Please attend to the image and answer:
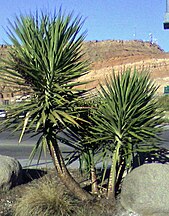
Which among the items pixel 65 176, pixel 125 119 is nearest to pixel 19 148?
pixel 65 176

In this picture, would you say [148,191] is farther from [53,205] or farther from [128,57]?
[128,57]

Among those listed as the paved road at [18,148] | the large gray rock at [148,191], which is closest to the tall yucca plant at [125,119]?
the large gray rock at [148,191]

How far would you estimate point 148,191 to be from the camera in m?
5.96

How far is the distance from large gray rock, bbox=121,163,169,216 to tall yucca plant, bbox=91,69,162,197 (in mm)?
311

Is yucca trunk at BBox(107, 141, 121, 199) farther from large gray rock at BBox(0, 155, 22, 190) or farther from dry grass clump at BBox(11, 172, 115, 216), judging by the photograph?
large gray rock at BBox(0, 155, 22, 190)

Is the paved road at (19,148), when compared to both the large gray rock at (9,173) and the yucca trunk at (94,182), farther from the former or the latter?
the yucca trunk at (94,182)

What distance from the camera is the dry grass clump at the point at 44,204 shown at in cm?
571

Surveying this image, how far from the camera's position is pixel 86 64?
20.9ft

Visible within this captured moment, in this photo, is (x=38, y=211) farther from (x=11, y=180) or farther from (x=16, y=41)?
(x=16, y=41)

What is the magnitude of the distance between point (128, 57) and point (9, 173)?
72507 millimetres

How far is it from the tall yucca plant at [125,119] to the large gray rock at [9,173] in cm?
163

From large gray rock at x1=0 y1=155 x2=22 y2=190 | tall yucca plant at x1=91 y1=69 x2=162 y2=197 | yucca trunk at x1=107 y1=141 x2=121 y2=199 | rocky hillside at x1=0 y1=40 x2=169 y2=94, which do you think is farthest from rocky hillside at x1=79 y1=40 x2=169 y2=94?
yucca trunk at x1=107 y1=141 x2=121 y2=199

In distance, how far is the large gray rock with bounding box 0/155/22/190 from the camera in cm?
699

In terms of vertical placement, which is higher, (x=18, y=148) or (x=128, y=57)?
(x=128, y=57)
